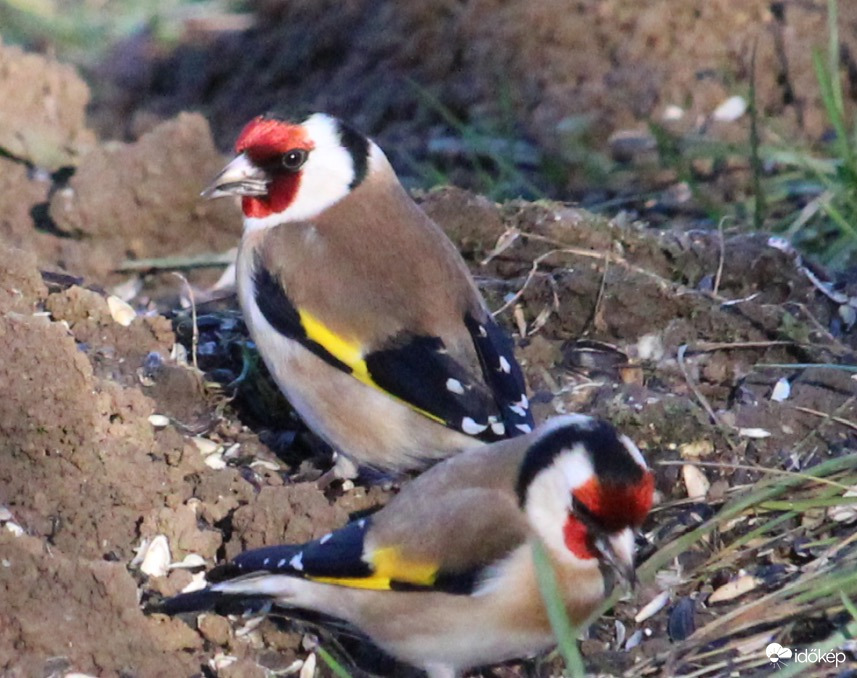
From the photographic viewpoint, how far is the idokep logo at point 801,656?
3.64 m

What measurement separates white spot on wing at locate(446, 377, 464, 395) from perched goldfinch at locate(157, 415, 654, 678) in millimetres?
412

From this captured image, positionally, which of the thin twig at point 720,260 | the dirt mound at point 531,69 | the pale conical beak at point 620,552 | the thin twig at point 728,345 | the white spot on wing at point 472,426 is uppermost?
the pale conical beak at point 620,552

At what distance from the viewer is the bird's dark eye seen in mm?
4895

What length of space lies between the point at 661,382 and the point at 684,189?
7.80 ft

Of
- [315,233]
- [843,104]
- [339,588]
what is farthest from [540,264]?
[843,104]

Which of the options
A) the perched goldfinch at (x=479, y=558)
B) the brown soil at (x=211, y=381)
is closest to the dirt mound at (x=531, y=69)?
the brown soil at (x=211, y=381)

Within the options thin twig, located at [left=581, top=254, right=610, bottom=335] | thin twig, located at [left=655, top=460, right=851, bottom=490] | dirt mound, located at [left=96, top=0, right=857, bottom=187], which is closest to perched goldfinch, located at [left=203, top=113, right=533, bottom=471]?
thin twig, located at [left=655, top=460, right=851, bottom=490]

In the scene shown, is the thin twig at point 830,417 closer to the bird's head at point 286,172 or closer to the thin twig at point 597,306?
the thin twig at point 597,306

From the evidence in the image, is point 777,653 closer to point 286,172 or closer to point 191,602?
point 191,602

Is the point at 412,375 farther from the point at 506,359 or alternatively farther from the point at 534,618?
the point at 534,618

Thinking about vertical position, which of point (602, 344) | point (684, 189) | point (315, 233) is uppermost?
point (315, 233)

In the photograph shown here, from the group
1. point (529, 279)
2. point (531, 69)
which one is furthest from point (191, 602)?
point (531, 69)

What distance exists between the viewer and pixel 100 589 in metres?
3.85

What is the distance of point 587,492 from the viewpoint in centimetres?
367
